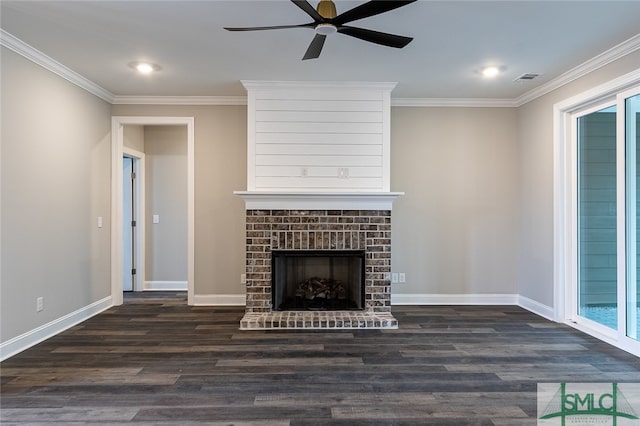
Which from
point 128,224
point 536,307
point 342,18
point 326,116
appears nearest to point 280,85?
point 326,116

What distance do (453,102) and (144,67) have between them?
3.55 m

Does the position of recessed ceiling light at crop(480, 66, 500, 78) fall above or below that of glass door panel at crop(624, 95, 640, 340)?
above

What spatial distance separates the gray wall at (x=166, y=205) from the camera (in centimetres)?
572

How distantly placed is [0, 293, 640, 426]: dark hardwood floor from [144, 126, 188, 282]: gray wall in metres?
1.64

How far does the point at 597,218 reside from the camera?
12.3ft

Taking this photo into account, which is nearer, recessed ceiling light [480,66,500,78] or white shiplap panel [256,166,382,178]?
recessed ceiling light [480,66,500,78]

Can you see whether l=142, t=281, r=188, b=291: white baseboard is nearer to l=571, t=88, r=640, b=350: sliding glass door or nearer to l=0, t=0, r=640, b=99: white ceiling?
l=0, t=0, r=640, b=99: white ceiling

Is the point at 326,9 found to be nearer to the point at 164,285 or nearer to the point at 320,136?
the point at 320,136

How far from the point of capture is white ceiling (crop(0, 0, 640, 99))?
2662 mm

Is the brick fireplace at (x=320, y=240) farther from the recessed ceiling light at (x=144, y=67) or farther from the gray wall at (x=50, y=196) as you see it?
the gray wall at (x=50, y=196)

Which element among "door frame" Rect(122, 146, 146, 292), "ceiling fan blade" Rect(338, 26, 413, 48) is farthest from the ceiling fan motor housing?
"door frame" Rect(122, 146, 146, 292)

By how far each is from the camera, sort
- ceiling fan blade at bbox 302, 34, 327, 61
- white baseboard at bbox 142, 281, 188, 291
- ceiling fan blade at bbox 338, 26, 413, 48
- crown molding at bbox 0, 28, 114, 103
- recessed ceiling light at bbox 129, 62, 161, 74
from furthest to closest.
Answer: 1. white baseboard at bbox 142, 281, 188, 291
2. recessed ceiling light at bbox 129, 62, 161, 74
3. crown molding at bbox 0, 28, 114, 103
4. ceiling fan blade at bbox 302, 34, 327, 61
5. ceiling fan blade at bbox 338, 26, 413, 48

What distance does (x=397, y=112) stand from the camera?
482cm

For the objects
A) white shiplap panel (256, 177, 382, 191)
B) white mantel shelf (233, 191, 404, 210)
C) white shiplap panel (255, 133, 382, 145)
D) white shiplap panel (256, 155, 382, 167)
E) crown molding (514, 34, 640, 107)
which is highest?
crown molding (514, 34, 640, 107)
